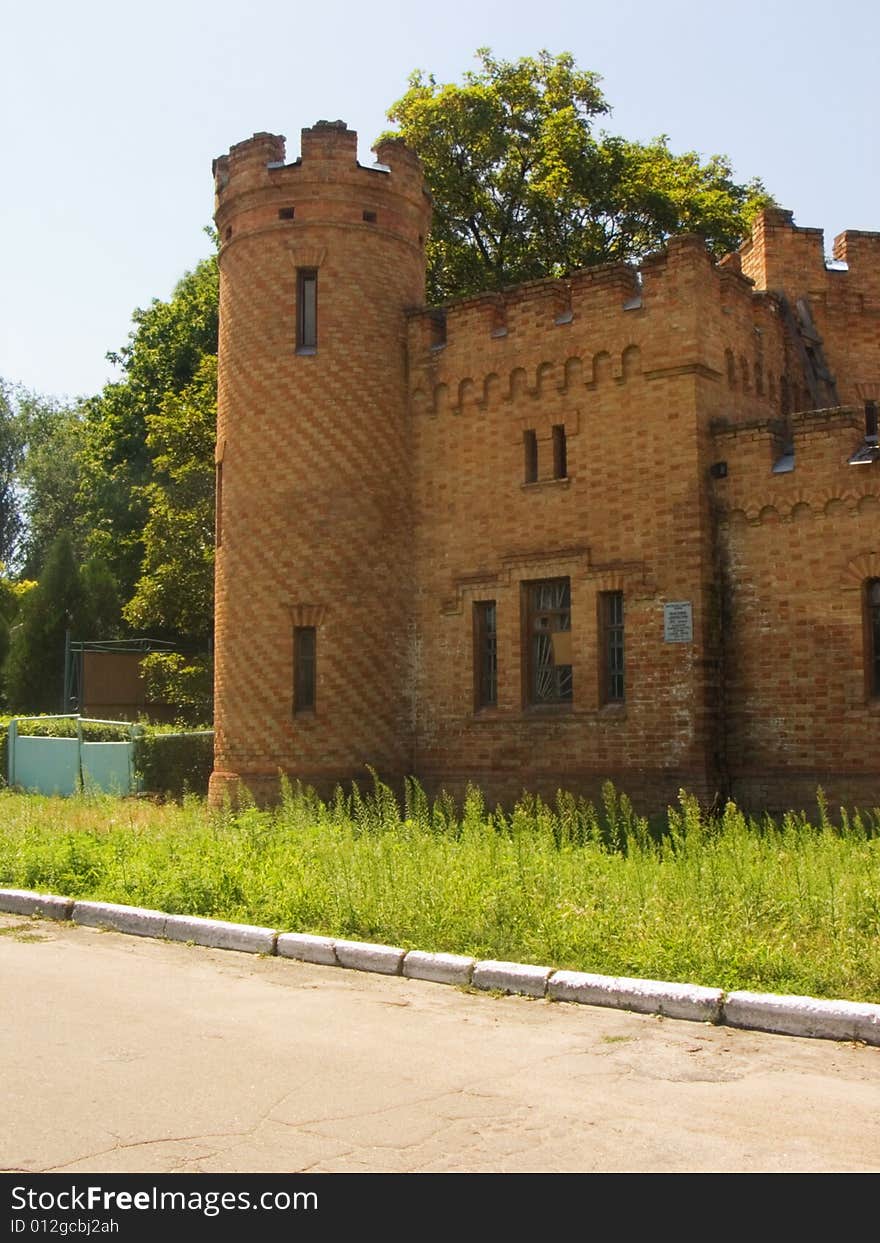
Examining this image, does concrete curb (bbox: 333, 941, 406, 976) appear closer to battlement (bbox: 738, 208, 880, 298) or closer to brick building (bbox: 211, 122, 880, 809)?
brick building (bbox: 211, 122, 880, 809)

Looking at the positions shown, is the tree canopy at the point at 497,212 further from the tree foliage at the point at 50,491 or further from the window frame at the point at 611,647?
the tree foliage at the point at 50,491

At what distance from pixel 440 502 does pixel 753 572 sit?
188 inches

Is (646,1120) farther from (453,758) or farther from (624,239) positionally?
(624,239)

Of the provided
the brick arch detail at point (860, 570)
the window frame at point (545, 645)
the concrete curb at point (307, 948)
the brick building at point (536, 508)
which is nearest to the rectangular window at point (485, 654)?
the brick building at point (536, 508)

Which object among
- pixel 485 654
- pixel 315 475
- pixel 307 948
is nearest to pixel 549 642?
pixel 485 654

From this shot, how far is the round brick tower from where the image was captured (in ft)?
57.6

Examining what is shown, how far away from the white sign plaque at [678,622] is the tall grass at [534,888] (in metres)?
2.43

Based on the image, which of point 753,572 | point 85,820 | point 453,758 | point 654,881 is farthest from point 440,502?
point 654,881

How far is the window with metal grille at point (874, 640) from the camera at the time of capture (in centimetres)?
1439

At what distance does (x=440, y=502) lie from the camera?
17.9 metres

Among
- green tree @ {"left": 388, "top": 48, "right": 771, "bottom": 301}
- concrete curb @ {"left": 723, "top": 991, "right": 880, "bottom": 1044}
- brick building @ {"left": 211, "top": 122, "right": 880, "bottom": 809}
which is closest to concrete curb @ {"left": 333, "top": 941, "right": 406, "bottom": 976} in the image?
concrete curb @ {"left": 723, "top": 991, "right": 880, "bottom": 1044}

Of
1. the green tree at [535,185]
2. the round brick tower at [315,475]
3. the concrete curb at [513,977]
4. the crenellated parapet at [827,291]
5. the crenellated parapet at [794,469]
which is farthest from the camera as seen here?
the green tree at [535,185]

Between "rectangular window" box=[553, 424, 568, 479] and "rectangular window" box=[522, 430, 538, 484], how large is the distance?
0.33 meters
